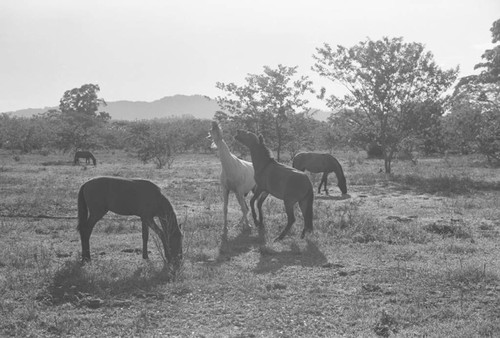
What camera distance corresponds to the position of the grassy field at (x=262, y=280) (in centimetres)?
513

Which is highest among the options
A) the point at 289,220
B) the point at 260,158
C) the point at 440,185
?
the point at 260,158

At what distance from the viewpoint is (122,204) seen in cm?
755

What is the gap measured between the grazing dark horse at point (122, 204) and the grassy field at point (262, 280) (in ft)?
1.26

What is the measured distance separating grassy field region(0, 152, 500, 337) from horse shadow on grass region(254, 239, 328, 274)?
0.02m

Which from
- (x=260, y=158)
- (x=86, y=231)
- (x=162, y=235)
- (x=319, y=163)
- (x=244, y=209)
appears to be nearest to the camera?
(x=162, y=235)

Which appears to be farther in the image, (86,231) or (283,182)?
(283,182)

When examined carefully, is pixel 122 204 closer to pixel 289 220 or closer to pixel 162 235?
pixel 162 235

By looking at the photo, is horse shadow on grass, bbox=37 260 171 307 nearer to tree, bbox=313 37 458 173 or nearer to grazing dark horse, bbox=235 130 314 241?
grazing dark horse, bbox=235 130 314 241

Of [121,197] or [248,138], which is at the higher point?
[248,138]

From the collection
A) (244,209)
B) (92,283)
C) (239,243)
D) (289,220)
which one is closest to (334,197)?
(244,209)

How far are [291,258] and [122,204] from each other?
2.83 m

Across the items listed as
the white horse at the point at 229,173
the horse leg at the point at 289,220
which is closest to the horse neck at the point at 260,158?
the white horse at the point at 229,173

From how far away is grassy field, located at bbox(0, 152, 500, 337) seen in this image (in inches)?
202

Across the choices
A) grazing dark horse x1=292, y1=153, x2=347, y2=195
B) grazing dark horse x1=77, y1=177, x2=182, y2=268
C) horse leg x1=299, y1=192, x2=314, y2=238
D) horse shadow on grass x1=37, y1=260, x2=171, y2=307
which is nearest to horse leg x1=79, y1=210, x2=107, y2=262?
grazing dark horse x1=77, y1=177, x2=182, y2=268
